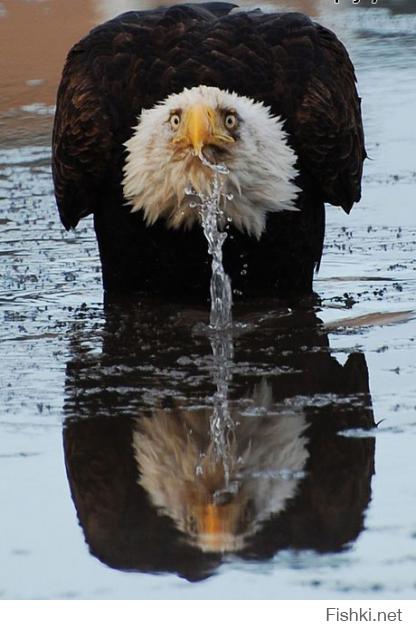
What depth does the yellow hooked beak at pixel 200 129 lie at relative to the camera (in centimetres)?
645

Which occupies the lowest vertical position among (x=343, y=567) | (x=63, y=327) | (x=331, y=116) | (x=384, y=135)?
(x=384, y=135)

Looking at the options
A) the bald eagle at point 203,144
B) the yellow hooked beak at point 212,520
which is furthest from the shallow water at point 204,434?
the bald eagle at point 203,144

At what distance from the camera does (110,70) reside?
7.01m

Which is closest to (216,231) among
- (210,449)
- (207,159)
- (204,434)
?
(207,159)

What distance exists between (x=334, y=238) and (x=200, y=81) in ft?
4.98

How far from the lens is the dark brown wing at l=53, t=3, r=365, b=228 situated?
6902mm

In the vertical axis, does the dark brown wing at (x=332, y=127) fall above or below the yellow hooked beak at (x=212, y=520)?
below

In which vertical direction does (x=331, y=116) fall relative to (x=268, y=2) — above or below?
above

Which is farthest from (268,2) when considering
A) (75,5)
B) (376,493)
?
(376,493)

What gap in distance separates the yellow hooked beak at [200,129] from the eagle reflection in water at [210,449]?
0.70 metres

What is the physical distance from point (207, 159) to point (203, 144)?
99 mm

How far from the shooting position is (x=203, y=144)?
257 inches

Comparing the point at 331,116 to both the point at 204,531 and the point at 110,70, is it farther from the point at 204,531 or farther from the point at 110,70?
the point at 204,531

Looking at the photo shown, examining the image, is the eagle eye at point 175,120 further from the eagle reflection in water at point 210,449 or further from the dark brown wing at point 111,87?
the eagle reflection in water at point 210,449
